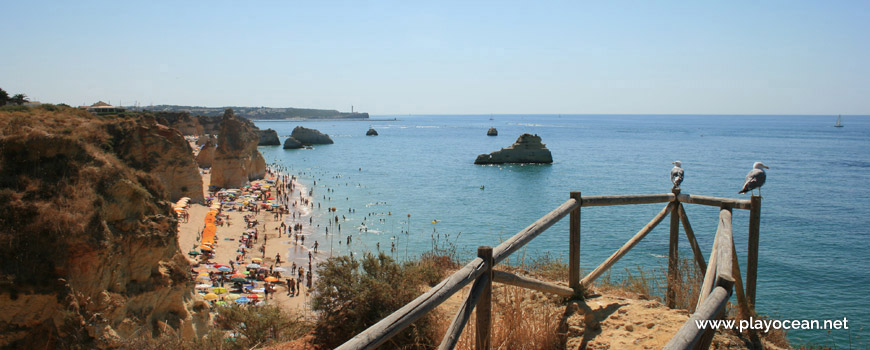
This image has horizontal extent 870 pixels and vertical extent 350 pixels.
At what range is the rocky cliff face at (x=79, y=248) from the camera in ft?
31.7

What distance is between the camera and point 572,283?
17.3ft

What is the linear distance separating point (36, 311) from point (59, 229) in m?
1.59

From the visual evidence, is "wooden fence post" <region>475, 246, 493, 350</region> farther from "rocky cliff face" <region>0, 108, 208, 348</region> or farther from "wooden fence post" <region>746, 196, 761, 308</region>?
"rocky cliff face" <region>0, 108, 208, 348</region>

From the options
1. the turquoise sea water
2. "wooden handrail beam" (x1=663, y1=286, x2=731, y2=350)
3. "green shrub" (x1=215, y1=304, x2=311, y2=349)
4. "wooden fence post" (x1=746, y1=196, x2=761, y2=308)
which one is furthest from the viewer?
the turquoise sea water

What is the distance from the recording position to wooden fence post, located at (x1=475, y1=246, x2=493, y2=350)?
3732mm

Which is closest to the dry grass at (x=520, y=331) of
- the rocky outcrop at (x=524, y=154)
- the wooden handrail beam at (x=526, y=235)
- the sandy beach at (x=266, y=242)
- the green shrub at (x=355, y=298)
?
the wooden handrail beam at (x=526, y=235)

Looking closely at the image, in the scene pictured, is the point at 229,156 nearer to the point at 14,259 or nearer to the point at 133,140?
the point at 133,140

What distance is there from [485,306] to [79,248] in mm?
9981

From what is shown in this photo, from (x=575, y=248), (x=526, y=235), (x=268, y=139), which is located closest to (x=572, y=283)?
(x=575, y=248)

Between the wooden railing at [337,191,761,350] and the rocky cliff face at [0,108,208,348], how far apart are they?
29.8 ft

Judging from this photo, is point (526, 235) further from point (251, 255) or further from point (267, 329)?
point (251, 255)

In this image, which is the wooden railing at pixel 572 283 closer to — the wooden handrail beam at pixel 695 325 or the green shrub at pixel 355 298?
the wooden handrail beam at pixel 695 325

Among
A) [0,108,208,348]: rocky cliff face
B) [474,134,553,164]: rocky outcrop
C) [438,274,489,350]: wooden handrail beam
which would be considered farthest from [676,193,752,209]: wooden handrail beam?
[474,134,553,164]: rocky outcrop

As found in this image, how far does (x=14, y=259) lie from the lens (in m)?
9.60
